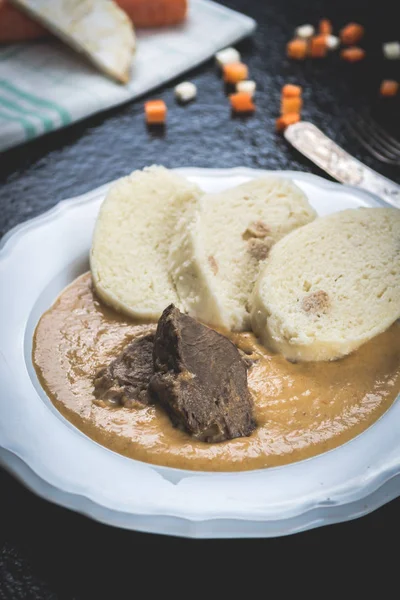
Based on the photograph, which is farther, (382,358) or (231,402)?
(382,358)

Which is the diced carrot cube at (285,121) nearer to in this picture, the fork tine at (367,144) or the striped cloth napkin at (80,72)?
the fork tine at (367,144)

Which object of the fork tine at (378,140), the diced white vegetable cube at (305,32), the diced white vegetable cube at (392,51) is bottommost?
the fork tine at (378,140)

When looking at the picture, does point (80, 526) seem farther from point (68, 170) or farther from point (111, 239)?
point (68, 170)

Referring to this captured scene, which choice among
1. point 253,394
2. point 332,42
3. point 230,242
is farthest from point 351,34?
point 253,394

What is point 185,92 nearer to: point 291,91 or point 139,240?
point 291,91

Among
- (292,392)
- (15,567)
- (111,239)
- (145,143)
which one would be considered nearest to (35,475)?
(15,567)

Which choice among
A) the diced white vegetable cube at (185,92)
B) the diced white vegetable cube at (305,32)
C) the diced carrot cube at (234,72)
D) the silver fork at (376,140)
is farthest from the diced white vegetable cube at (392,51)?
the diced white vegetable cube at (185,92)
